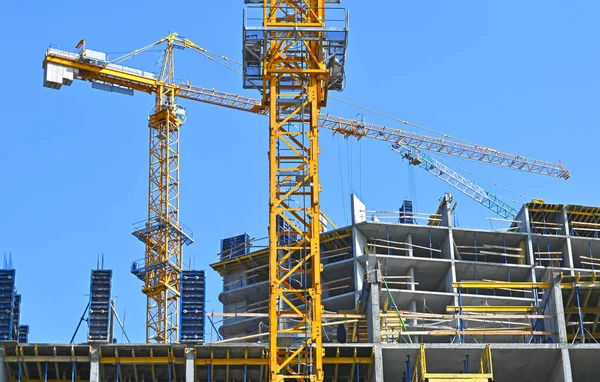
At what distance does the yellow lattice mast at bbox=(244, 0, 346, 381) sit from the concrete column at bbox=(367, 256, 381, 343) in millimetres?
2724

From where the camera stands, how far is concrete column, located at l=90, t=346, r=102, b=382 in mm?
59094

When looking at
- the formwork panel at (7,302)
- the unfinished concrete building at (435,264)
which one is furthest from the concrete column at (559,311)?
the formwork panel at (7,302)

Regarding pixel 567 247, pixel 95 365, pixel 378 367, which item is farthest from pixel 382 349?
pixel 567 247

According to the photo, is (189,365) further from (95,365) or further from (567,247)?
(567,247)

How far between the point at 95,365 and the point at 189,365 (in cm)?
399

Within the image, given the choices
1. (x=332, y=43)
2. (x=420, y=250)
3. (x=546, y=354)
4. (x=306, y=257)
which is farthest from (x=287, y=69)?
(x=420, y=250)

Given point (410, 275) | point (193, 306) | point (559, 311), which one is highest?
point (410, 275)

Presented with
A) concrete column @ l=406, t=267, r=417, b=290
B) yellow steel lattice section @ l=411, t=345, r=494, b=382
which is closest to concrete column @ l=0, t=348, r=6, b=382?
yellow steel lattice section @ l=411, t=345, r=494, b=382

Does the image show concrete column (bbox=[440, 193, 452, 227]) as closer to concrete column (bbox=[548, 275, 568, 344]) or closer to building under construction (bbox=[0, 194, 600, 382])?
building under construction (bbox=[0, 194, 600, 382])

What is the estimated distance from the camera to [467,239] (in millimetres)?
89125

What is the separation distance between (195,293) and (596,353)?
1774cm

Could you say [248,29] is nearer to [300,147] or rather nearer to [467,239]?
[300,147]

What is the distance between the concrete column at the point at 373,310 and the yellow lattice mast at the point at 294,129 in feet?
8.94

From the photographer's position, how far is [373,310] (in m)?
61.0
